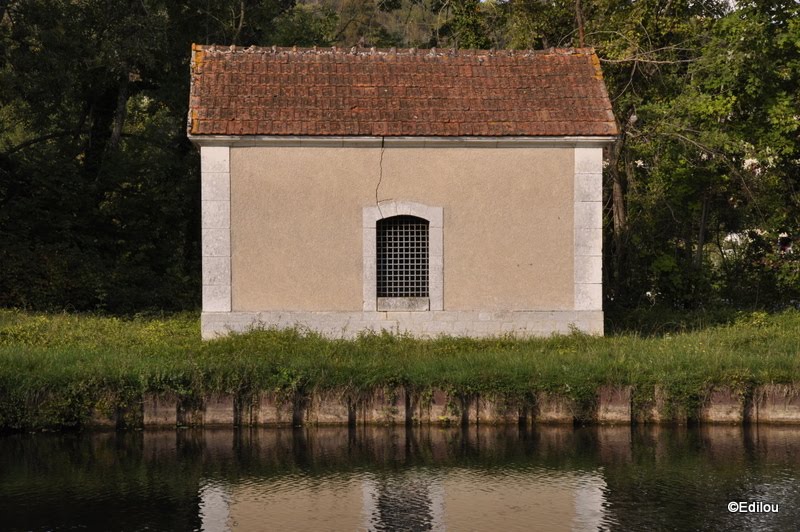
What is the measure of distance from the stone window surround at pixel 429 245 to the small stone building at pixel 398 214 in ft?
0.08

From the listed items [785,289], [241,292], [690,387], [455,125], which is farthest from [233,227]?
[785,289]

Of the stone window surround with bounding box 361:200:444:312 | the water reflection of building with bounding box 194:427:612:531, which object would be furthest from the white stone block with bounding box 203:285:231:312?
the water reflection of building with bounding box 194:427:612:531

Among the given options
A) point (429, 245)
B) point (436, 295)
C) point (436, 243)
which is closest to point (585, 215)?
point (436, 243)

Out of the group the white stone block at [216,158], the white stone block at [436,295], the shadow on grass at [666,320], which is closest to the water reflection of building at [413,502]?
the white stone block at [436,295]

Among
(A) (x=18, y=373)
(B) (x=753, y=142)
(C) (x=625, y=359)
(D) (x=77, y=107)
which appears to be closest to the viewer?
(A) (x=18, y=373)

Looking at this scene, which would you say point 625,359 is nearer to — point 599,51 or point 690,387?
point 690,387

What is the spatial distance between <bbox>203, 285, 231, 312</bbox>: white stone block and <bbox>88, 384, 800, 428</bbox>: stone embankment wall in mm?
3098

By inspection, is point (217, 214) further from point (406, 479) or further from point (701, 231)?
point (701, 231)

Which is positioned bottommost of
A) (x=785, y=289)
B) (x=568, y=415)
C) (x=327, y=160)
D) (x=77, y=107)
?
(x=568, y=415)

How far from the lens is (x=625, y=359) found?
15.9 meters

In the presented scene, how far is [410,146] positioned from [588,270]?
145 inches

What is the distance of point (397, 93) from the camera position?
1905 centimetres

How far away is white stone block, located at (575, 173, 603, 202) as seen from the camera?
18.4 meters

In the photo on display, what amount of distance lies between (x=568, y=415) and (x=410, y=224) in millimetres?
4844
